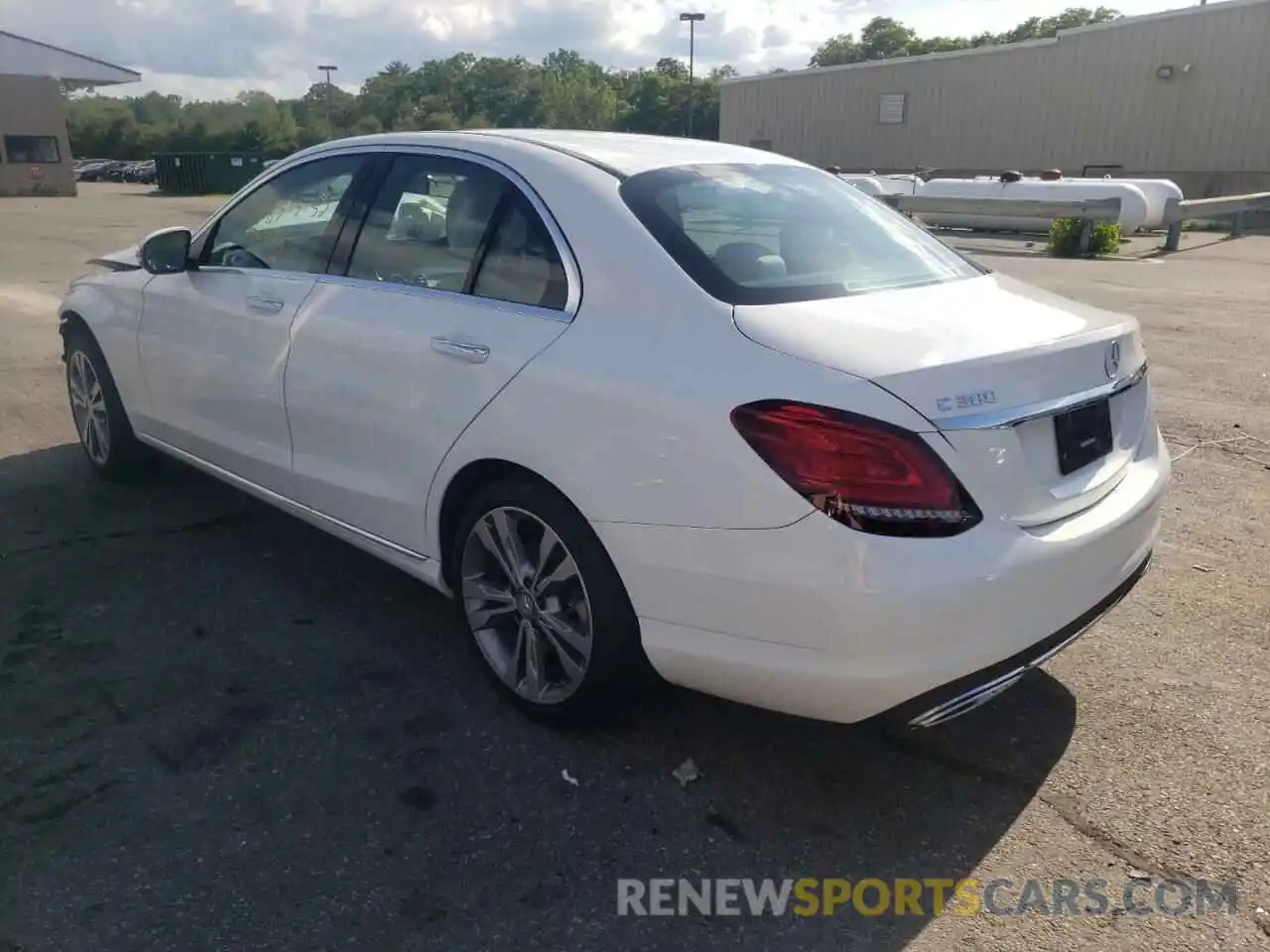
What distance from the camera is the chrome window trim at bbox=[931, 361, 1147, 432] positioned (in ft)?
7.97

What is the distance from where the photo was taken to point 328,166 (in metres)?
4.05

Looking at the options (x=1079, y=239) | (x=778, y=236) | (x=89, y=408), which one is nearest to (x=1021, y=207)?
(x=1079, y=239)

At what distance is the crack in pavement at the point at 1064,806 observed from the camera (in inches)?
101

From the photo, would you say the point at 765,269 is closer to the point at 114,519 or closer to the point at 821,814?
the point at 821,814

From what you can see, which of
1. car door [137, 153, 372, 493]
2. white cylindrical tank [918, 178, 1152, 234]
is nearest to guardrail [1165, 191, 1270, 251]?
white cylindrical tank [918, 178, 1152, 234]

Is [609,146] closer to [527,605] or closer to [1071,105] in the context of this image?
[527,605]

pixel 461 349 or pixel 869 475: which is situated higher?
pixel 461 349

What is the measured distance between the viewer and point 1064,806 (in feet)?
9.24

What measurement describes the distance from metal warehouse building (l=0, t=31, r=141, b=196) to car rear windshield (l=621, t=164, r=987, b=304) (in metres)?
46.6

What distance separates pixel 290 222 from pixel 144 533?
5.35ft

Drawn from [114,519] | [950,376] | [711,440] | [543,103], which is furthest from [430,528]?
[543,103]

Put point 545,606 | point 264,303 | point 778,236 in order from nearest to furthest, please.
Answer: point 545,606
point 778,236
point 264,303

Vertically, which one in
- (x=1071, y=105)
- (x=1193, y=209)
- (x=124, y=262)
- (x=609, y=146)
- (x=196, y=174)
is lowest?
(x=1193, y=209)

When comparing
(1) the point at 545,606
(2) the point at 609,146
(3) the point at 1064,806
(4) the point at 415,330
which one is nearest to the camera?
(3) the point at 1064,806
